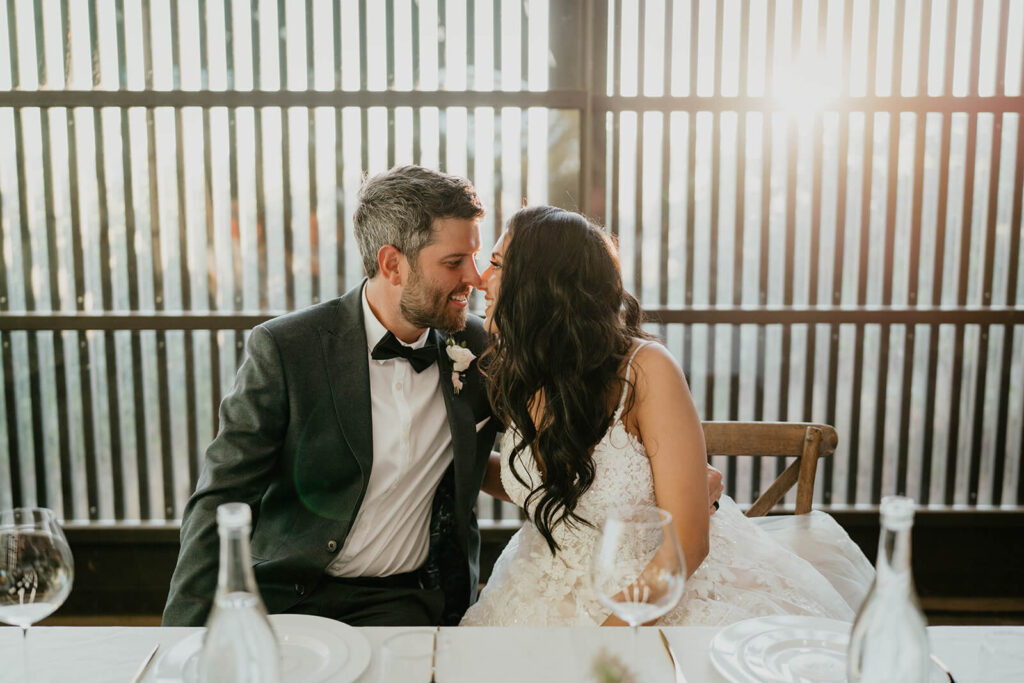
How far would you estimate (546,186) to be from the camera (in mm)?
3049

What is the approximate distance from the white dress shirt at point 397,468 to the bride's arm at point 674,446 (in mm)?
538

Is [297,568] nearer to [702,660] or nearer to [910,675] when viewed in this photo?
[702,660]

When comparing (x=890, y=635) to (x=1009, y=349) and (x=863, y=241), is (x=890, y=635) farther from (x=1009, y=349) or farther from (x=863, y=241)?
(x=1009, y=349)

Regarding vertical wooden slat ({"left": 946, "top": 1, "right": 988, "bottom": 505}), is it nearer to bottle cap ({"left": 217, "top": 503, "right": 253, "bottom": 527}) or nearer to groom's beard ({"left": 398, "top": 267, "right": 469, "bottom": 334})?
groom's beard ({"left": 398, "top": 267, "right": 469, "bottom": 334})

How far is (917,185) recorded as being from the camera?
3068 mm

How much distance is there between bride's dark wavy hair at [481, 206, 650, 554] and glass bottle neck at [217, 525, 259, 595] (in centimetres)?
111

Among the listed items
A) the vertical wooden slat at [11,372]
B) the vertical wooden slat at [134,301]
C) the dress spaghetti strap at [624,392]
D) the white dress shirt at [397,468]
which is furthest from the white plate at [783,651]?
the vertical wooden slat at [11,372]

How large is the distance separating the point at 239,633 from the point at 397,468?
1165 mm

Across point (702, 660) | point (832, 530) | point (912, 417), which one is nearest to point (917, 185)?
point (912, 417)

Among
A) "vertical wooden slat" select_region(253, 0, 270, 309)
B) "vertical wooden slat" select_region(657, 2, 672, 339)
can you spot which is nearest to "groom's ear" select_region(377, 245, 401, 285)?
"vertical wooden slat" select_region(253, 0, 270, 309)

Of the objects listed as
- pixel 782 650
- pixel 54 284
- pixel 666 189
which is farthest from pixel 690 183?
pixel 54 284

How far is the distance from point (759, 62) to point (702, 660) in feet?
8.16

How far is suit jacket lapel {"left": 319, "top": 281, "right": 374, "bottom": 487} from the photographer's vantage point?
75.9 inches

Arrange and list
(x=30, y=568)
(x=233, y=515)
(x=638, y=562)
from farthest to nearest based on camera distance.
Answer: (x=30, y=568) → (x=638, y=562) → (x=233, y=515)
